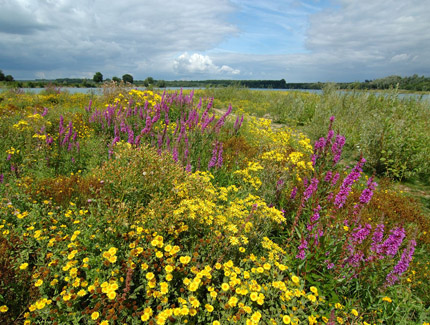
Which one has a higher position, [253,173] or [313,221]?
[253,173]

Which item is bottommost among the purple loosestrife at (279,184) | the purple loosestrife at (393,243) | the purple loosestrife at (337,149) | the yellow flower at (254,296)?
the yellow flower at (254,296)

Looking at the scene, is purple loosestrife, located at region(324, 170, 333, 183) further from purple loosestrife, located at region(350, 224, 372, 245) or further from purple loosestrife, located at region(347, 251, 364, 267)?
Result: purple loosestrife, located at region(347, 251, 364, 267)

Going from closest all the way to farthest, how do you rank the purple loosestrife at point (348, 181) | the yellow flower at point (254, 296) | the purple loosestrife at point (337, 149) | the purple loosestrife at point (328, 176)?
the yellow flower at point (254, 296) < the purple loosestrife at point (348, 181) < the purple loosestrife at point (328, 176) < the purple loosestrife at point (337, 149)

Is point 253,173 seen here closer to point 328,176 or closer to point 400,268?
point 328,176

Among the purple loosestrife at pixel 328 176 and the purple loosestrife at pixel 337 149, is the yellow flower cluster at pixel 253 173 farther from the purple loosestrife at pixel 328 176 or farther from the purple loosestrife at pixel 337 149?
the purple loosestrife at pixel 337 149

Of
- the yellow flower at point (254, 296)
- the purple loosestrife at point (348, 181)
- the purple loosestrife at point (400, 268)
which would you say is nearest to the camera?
the yellow flower at point (254, 296)

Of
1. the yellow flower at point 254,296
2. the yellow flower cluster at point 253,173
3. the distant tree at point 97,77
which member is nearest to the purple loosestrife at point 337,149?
the yellow flower cluster at point 253,173

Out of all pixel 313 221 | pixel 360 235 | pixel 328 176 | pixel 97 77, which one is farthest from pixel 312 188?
pixel 97 77

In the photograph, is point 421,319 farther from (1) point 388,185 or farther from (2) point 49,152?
(2) point 49,152

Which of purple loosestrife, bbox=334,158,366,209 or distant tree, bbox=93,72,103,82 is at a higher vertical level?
distant tree, bbox=93,72,103,82

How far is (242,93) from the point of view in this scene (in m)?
18.8

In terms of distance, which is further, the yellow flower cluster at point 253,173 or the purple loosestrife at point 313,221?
the yellow flower cluster at point 253,173

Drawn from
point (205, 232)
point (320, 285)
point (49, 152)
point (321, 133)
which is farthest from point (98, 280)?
point (321, 133)

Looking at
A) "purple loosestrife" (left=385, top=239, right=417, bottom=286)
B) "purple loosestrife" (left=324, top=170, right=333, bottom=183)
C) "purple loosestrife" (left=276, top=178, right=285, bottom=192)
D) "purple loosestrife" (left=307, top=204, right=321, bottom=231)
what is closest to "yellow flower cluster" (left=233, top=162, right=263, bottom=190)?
"purple loosestrife" (left=276, top=178, right=285, bottom=192)
